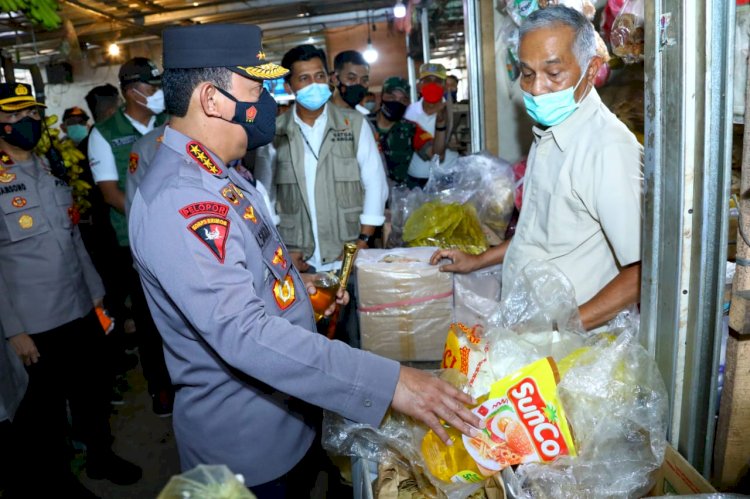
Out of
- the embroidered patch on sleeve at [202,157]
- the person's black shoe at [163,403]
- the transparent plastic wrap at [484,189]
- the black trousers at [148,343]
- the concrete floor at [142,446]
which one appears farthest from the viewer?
the person's black shoe at [163,403]

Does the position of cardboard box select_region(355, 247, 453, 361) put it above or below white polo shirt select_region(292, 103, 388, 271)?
below

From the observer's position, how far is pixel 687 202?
1.13 meters

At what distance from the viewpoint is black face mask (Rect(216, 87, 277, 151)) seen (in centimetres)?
145

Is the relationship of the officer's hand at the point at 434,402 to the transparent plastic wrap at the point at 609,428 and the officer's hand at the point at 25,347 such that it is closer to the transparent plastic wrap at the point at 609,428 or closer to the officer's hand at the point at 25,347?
the transparent plastic wrap at the point at 609,428

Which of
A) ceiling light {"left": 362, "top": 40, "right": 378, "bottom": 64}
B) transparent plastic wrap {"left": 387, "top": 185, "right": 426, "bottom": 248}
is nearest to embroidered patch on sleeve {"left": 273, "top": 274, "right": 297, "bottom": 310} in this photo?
transparent plastic wrap {"left": 387, "top": 185, "right": 426, "bottom": 248}

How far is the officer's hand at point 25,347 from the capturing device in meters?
2.57

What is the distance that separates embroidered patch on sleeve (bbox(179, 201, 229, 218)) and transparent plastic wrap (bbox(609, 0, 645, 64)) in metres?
1.53

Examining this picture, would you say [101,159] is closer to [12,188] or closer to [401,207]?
[12,188]

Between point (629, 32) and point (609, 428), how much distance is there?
4.64 ft

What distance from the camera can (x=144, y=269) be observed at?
1.33 meters

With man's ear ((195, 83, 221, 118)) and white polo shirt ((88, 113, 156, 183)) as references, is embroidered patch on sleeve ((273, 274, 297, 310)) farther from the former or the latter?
white polo shirt ((88, 113, 156, 183))

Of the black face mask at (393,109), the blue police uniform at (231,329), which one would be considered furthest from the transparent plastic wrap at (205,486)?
the black face mask at (393,109)

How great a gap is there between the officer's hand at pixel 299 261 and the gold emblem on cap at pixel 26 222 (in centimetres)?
134

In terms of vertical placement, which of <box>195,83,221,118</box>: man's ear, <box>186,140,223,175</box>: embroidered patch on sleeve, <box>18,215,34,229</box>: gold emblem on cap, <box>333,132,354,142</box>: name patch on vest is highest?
<box>195,83,221,118</box>: man's ear
